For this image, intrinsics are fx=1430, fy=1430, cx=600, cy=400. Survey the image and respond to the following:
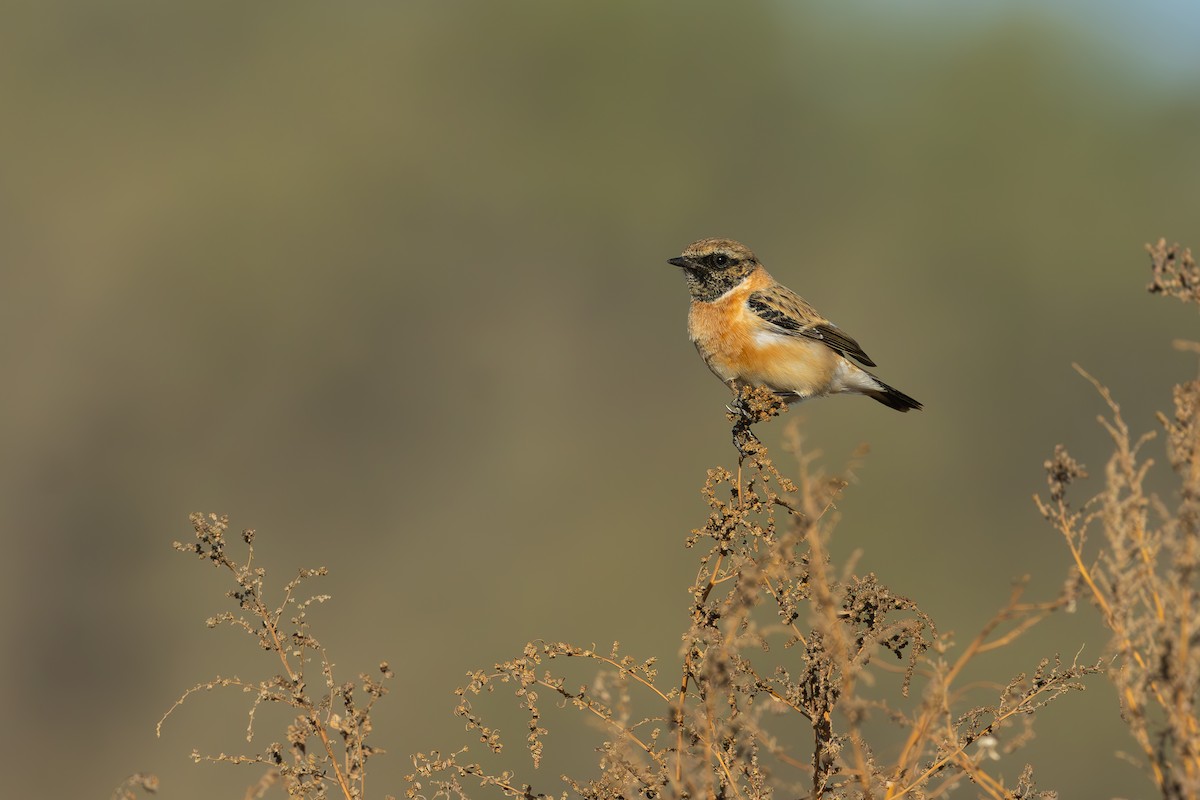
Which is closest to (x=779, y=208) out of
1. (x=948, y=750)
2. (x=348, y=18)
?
(x=348, y=18)

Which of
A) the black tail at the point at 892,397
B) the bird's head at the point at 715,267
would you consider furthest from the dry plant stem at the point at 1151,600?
the black tail at the point at 892,397

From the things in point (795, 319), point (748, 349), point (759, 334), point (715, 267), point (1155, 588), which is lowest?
point (1155, 588)

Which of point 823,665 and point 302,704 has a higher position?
point 823,665

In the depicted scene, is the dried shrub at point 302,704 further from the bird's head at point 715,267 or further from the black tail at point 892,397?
the black tail at point 892,397

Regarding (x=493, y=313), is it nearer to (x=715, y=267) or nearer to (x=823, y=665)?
(x=715, y=267)

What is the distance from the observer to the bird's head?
766 centimetres

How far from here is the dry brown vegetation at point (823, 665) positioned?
302 cm

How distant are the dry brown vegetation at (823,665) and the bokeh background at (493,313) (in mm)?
17045

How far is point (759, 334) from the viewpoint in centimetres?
736

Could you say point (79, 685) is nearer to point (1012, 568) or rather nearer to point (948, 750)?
point (1012, 568)

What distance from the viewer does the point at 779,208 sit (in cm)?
4078

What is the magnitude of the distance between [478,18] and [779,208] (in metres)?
11.2

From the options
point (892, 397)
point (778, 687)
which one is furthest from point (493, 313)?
point (778, 687)

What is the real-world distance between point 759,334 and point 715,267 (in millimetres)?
522
